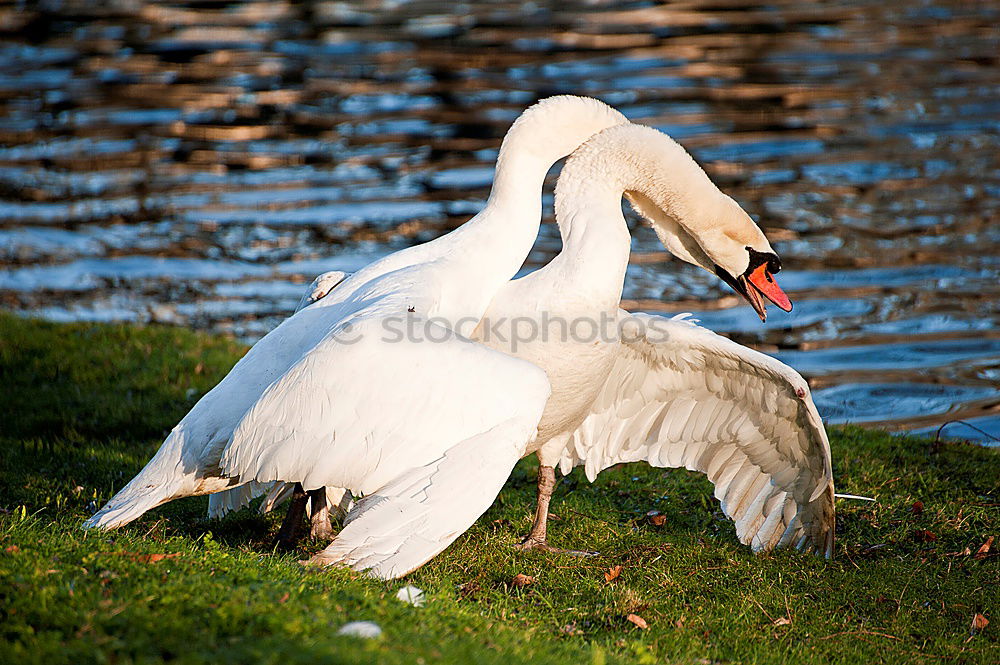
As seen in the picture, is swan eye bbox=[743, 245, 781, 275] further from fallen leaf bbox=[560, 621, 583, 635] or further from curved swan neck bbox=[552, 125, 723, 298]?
fallen leaf bbox=[560, 621, 583, 635]

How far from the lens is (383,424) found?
507 cm

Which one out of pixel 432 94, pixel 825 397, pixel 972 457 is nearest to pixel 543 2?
pixel 432 94

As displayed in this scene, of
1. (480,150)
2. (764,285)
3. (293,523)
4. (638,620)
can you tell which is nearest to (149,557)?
(293,523)

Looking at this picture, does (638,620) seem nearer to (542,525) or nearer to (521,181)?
(542,525)

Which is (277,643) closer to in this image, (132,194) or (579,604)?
(579,604)

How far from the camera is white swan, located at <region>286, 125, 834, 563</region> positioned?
19.8 feet

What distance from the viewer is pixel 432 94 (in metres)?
22.6

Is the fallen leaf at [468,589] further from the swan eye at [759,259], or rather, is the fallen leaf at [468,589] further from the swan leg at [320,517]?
the swan eye at [759,259]

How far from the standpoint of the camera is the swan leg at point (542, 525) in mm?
6625

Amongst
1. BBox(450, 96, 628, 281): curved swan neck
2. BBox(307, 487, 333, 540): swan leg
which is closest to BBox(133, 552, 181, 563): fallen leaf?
BBox(307, 487, 333, 540): swan leg

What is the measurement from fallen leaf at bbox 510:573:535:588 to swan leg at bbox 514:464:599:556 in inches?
16.1

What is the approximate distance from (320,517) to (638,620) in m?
2.08

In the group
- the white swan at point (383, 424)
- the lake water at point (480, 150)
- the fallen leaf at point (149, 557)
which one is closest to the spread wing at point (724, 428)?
the white swan at point (383, 424)

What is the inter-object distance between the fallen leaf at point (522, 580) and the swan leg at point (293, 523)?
4.37ft
